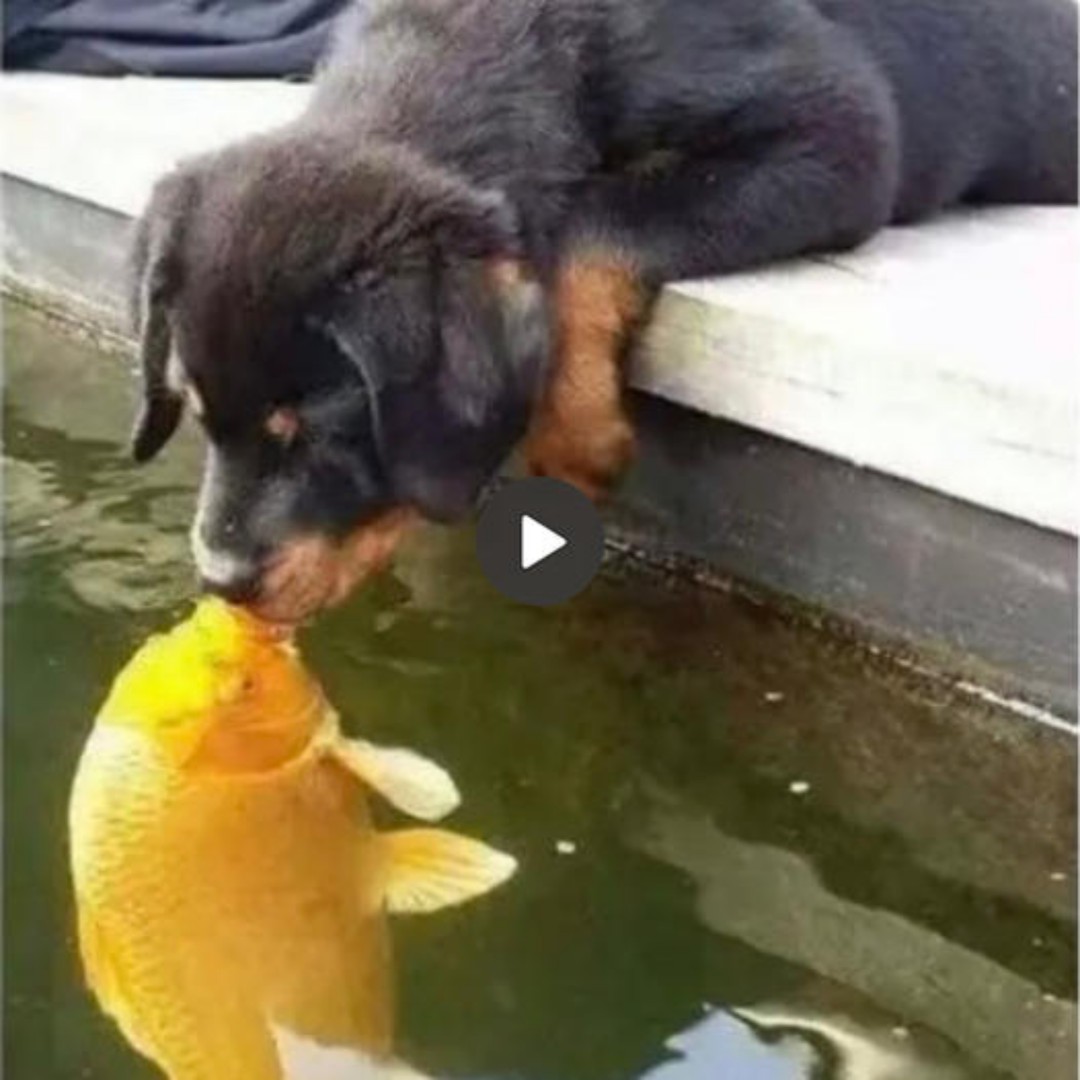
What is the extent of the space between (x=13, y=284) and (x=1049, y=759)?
2363 millimetres

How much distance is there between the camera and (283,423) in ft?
A: 8.83

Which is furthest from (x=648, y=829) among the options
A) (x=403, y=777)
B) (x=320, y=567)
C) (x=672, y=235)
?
(x=672, y=235)

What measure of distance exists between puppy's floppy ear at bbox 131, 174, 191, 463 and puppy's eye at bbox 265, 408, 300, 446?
0.53 feet

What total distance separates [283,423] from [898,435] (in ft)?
2.36

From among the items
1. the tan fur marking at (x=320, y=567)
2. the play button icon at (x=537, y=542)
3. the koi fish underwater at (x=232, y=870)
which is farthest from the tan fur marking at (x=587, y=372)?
the koi fish underwater at (x=232, y=870)

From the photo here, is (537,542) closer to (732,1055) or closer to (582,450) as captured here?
(582,450)

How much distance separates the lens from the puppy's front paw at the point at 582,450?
314cm

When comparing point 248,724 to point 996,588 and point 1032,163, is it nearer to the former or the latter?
point 996,588

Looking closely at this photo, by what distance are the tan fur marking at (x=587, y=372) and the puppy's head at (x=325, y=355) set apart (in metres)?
0.26

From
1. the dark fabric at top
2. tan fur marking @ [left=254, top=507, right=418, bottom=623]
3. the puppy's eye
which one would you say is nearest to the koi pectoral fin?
tan fur marking @ [left=254, top=507, right=418, bottom=623]

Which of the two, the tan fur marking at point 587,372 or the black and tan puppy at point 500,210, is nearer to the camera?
the black and tan puppy at point 500,210

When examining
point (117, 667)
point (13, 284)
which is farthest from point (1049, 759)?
point (13, 284)

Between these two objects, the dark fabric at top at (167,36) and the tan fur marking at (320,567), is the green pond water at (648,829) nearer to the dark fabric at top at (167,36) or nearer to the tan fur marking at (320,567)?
the tan fur marking at (320,567)

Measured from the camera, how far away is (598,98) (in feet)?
10.5
